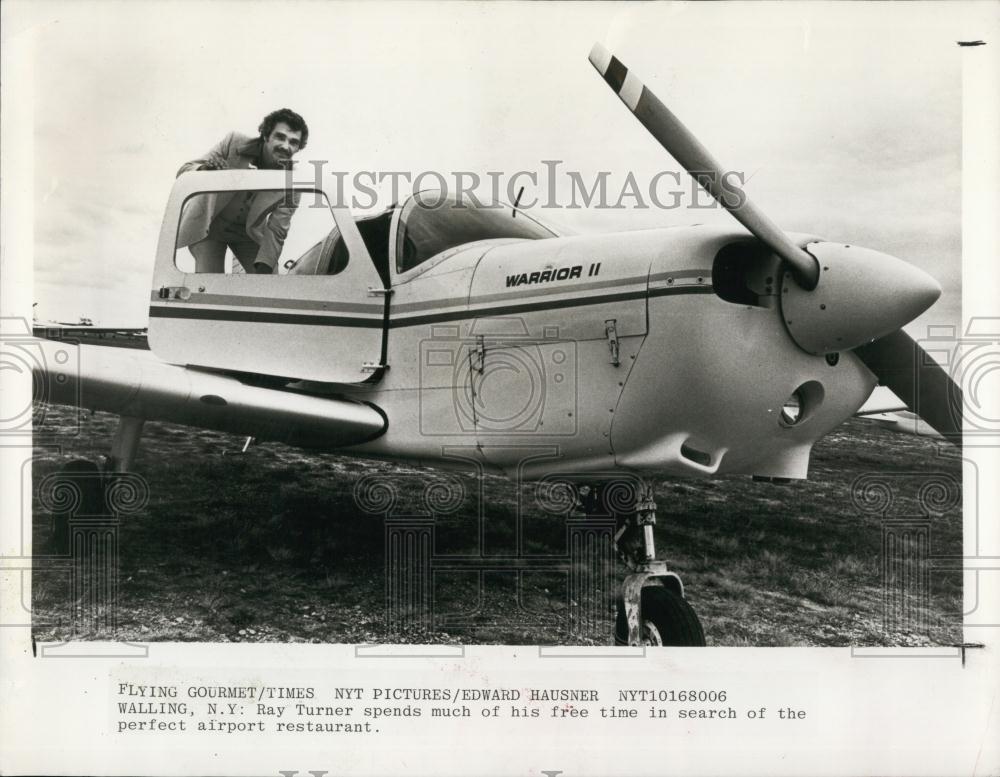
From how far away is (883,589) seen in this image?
3.95 meters

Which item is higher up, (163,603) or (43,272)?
(43,272)

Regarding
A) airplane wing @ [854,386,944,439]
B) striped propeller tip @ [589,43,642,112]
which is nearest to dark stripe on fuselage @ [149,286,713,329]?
striped propeller tip @ [589,43,642,112]

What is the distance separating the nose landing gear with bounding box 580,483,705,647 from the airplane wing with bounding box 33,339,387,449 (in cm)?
122

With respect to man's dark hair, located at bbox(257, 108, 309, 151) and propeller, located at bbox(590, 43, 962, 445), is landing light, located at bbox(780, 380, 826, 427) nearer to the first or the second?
propeller, located at bbox(590, 43, 962, 445)

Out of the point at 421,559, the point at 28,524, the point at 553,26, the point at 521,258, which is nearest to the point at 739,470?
the point at 521,258

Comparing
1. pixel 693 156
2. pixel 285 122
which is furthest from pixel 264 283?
pixel 693 156

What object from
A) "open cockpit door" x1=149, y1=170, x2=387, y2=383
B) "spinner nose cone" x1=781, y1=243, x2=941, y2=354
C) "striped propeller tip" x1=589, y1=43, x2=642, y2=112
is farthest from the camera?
"open cockpit door" x1=149, y1=170, x2=387, y2=383

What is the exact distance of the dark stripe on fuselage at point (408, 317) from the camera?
3.04 meters

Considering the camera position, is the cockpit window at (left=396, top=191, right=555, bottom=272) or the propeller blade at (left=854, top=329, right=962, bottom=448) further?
the cockpit window at (left=396, top=191, right=555, bottom=272)

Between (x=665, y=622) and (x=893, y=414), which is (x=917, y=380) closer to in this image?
(x=893, y=414)

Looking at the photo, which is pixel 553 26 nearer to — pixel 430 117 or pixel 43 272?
pixel 430 117

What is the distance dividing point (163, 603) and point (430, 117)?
8.07 ft

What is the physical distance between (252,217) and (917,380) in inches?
124

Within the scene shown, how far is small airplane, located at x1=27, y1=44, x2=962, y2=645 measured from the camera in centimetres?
289
